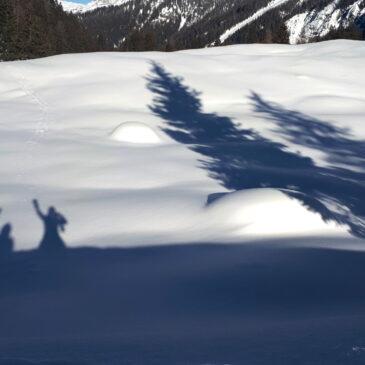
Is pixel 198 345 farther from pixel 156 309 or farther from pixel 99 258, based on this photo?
pixel 99 258

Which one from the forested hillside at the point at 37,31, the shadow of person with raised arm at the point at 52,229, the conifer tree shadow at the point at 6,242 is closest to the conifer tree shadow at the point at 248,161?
the shadow of person with raised arm at the point at 52,229

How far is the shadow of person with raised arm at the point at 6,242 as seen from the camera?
7.43 m

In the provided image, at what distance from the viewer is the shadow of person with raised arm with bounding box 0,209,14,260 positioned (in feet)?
24.4

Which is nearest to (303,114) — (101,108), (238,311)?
(101,108)

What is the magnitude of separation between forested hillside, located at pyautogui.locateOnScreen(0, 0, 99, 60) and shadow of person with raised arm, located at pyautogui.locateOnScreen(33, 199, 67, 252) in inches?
1531

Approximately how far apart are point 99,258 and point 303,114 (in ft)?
41.6

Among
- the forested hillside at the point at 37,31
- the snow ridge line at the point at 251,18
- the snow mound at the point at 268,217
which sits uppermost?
the snow mound at the point at 268,217

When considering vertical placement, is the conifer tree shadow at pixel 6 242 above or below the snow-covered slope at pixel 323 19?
above

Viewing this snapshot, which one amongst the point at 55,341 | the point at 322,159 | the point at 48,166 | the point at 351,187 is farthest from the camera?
the point at 322,159

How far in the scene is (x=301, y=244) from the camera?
24.1 ft

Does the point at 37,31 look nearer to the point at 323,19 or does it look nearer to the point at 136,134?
the point at 136,134

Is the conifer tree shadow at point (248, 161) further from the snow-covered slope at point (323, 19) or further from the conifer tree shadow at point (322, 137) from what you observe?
the snow-covered slope at point (323, 19)

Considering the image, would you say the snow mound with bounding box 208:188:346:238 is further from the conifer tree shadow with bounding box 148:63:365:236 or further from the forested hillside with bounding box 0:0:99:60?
the forested hillside with bounding box 0:0:99:60

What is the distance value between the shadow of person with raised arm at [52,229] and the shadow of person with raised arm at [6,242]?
399 millimetres
